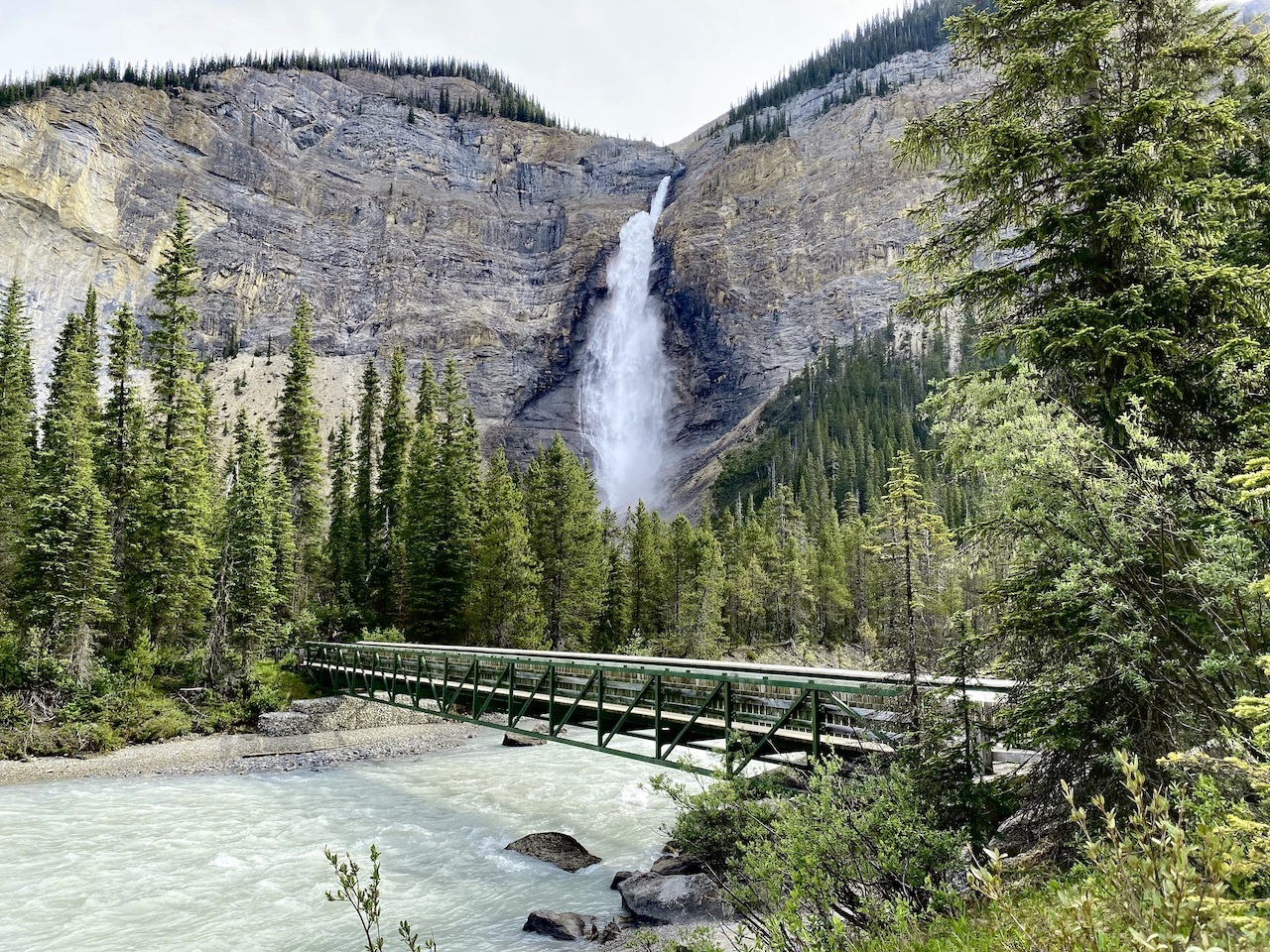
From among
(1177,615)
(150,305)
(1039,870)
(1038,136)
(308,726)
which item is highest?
(150,305)

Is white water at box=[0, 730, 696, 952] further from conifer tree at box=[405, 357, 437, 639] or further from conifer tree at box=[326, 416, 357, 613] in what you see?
conifer tree at box=[326, 416, 357, 613]

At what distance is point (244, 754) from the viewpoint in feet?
78.7

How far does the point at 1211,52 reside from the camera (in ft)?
29.4

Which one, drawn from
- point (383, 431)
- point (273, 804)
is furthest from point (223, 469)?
point (273, 804)

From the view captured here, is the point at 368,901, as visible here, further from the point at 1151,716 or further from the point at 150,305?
the point at 150,305

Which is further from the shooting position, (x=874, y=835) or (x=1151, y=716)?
(x=1151, y=716)


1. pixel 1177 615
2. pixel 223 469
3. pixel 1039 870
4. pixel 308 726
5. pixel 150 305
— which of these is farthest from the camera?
pixel 150 305

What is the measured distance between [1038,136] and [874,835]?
8361 millimetres

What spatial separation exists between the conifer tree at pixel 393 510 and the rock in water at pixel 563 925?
32541 mm

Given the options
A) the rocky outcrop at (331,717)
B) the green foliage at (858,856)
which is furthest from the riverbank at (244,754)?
the green foliage at (858,856)

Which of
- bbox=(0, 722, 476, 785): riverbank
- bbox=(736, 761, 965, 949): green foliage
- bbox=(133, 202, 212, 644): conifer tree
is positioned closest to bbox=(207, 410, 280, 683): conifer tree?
bbox=(133, 202, 212, 644): conifer tree

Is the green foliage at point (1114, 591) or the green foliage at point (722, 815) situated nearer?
the green foliage at point (1114, 591)

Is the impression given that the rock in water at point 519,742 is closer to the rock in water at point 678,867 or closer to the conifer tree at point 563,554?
the conifer tree at point 563,554

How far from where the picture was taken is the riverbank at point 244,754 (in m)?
20.8
